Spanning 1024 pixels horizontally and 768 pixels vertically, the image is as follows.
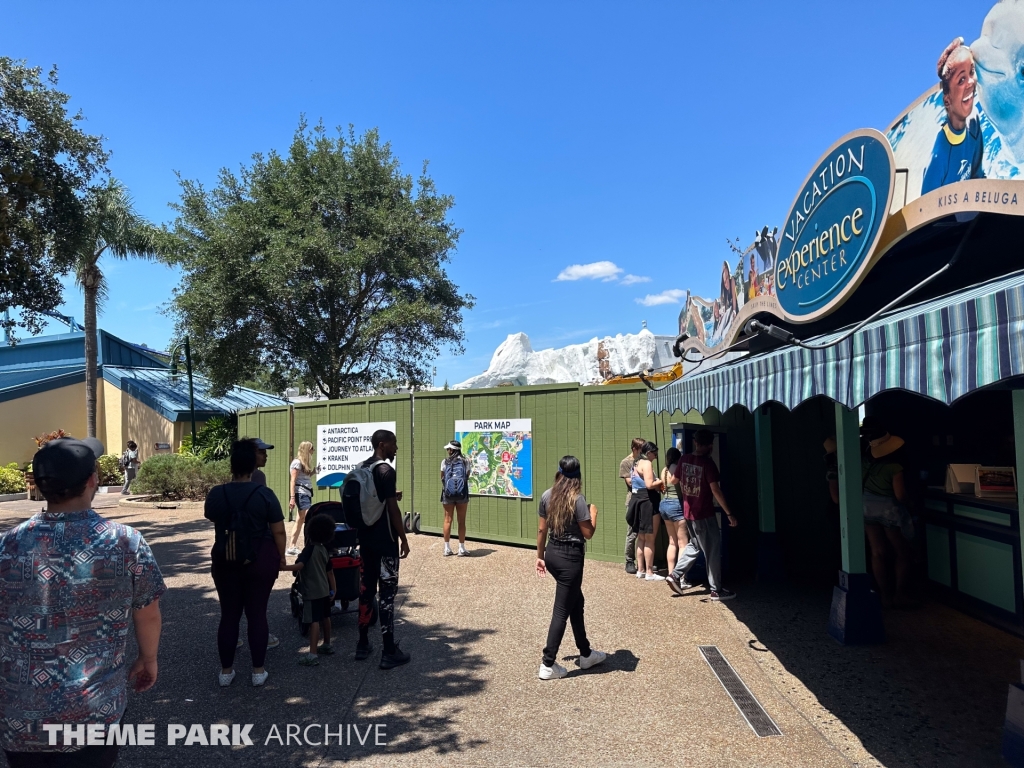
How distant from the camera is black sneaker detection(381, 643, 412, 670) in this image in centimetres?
508

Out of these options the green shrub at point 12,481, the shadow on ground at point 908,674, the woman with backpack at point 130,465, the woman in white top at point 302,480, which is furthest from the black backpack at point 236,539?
the green shrub at point 12,481

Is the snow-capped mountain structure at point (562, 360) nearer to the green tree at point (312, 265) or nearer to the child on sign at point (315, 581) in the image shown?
the green tree at point (312, 265)

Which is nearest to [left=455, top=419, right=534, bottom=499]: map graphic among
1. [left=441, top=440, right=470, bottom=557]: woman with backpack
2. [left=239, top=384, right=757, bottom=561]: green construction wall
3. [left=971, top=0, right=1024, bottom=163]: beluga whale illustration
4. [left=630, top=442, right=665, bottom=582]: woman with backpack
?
[left=239, top=384, right=757, bottom=561]: green construction wall

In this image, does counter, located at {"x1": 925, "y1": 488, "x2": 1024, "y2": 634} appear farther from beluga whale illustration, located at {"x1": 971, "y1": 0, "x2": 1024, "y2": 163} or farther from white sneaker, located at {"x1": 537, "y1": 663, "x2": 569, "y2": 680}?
white sneaker, located at {"x1": 537, "y1": 663, "x2": 569, "y2": 680}

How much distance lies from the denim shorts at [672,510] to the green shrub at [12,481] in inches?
804

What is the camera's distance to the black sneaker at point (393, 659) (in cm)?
508

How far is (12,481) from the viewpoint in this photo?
19.7m

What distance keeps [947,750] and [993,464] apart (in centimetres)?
370

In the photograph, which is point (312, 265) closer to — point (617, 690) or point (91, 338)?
point (91, 338)

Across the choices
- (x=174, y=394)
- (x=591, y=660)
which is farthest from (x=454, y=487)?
(x=174, y=394)

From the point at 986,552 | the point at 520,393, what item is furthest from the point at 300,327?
the point at 986,552

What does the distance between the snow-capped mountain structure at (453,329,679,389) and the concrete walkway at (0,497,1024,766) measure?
3506cm

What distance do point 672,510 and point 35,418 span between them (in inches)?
978

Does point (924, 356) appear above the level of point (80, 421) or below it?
below
